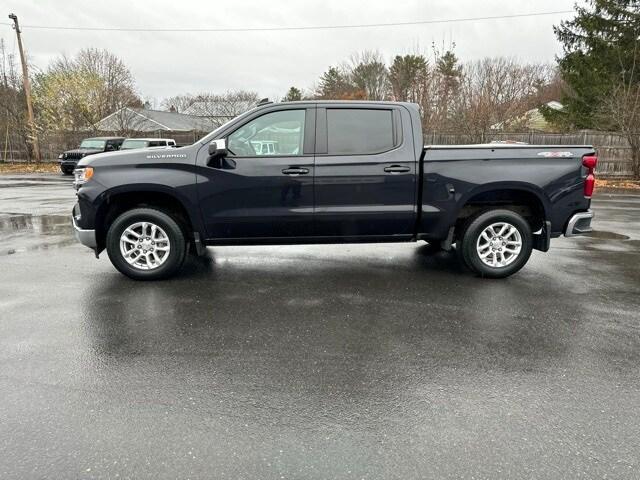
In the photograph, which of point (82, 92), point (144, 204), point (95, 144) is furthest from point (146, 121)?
point (144, 204)

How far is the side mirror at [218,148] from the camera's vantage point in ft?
16.7

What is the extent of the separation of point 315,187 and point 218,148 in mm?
1142

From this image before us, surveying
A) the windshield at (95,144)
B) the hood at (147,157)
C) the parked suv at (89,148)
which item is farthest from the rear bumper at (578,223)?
the windshield at (95,144)

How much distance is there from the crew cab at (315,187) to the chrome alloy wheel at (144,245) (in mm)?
12

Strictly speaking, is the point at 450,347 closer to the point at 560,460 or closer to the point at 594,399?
the point at 594,399

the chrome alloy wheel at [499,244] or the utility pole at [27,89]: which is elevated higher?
the utility pole at [27,89]

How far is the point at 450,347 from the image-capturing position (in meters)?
3.81

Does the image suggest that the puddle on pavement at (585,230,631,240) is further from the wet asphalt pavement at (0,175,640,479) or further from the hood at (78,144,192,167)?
the hood at (78,144,192,167)

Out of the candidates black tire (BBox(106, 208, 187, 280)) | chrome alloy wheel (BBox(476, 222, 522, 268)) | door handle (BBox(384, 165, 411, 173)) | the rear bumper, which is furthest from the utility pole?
the rear bumper

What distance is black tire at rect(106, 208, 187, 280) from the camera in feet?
17.8

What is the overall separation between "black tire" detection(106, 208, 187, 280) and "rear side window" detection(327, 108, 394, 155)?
201 centimetres

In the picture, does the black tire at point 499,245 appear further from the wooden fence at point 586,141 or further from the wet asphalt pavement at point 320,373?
the wooden fence at point 586,141

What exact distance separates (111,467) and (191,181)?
3.46m

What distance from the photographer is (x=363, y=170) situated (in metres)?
5.41
